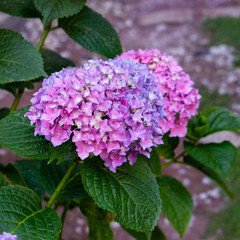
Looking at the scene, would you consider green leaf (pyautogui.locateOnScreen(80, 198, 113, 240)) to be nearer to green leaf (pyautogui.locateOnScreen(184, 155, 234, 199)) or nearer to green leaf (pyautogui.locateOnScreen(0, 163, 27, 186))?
green leaf (pyautogui.locateOnScreen(0, 163, 27, 186))

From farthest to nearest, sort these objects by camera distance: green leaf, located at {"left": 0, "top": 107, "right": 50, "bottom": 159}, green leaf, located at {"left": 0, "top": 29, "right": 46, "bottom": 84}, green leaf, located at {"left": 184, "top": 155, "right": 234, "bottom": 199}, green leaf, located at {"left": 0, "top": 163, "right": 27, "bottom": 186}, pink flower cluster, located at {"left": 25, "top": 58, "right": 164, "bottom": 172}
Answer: green leaf, located at {"left": 184, "top": 155, "right": 234, "bottom": 199}, green leaf, located at {"left": 0, "top": 163, "right": 27, "bottom": 186}, green leaf, located at {"left": 0, "top": 29, "right": 46, "bottom": 84}, green leaf, located at {"left": 0, "top": 107, "right": 50, "bottom": 159}, pink flower cluster, located at {"left": 25, "top": 58, "right": 164, "bottom": 172}

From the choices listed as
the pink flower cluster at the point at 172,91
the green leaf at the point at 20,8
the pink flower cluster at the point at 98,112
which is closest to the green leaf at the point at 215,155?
the pink flower cluster at the point at 172,91

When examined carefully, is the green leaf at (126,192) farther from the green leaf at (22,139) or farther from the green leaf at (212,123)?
the green leaf at (212,123)

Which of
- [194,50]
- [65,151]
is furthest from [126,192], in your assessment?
[194,50]

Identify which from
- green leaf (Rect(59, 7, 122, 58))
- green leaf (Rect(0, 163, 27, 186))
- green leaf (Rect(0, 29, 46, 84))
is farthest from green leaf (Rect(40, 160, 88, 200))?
green leaf (Rect(59, 7, 122, 58))

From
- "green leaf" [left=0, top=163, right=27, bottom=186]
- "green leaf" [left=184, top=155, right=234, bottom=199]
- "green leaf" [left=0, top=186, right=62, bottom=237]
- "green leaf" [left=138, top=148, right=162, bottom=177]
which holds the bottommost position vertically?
"green leaf" [left=0, top=186, right=62, bottom=237]

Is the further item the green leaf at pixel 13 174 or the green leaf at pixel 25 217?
the green leaf at pixel 13 174

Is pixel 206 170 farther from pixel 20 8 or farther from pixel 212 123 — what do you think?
pixel 20 8
